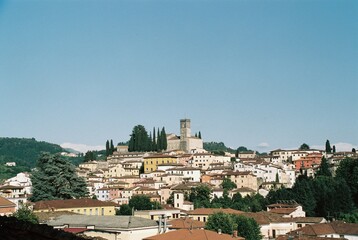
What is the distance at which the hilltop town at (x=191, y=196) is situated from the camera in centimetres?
2016

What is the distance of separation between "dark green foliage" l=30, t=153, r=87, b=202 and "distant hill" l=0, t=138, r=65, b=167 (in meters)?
104

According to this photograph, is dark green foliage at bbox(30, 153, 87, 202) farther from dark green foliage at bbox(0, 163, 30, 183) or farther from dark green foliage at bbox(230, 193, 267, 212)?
dark green foliage at bbox(0, 163, 30, 183)

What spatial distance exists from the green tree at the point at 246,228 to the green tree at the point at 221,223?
119 centimetres

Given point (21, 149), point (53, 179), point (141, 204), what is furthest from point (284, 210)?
point (21, 149)

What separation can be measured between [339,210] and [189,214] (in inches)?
548

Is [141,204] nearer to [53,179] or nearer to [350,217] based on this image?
[53,179]

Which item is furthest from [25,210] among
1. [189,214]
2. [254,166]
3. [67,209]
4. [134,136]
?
[134,136]

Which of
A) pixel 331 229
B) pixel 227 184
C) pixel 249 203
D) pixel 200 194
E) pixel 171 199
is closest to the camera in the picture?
pixel 331 229

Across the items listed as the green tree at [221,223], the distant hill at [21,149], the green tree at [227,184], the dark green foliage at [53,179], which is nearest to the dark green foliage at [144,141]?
the green tree at [227,184]

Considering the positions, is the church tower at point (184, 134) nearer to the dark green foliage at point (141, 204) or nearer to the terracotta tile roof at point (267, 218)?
the dark green foliage at point (141, 204)

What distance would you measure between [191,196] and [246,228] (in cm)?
2030

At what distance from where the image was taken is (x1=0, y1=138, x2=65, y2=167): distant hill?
13879 cm

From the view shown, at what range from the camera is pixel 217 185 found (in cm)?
5791

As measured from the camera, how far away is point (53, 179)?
1244 inches
